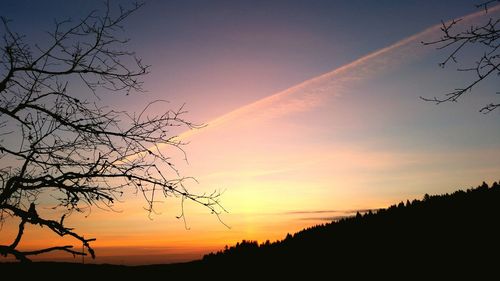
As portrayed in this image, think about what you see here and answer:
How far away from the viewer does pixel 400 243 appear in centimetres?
921

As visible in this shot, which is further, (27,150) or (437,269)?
(437,269)

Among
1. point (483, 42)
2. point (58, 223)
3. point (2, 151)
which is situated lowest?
point (58, 223)

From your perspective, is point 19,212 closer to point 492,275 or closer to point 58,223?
point 58,223

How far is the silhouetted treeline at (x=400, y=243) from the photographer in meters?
8.28

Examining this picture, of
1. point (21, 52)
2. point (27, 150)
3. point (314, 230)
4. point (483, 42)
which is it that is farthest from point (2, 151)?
point (314, 230)

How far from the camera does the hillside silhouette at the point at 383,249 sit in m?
8.19

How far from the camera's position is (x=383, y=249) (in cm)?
925

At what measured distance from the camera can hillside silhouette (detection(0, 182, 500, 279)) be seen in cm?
819

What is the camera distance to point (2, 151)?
5.17 metres

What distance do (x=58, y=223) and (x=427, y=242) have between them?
7376 mm

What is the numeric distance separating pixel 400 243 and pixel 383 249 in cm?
38

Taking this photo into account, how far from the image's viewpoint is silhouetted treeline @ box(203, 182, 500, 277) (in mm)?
8280

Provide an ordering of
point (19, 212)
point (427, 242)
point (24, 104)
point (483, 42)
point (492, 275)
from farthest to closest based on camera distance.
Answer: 1. point (427, 242)
2. point (492, 275)
3. point (24, 104)
4. point (483, 42)
5. point (19, 212)

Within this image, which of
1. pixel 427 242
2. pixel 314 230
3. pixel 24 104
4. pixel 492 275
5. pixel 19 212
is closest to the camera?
pixel 19 212
